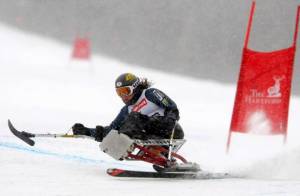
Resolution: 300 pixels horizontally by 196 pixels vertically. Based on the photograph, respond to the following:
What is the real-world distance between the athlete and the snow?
536mm

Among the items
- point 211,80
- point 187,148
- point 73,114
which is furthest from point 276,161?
point 211,80

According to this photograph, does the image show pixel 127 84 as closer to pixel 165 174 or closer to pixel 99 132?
pixel 99 132

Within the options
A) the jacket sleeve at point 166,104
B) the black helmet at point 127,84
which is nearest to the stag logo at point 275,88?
the jacket sleeve at point 166,104

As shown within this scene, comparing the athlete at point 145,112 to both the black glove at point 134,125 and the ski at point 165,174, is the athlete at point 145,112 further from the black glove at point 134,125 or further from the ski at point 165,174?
the ski at point 165,174

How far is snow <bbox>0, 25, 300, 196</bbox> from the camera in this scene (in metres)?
5.89

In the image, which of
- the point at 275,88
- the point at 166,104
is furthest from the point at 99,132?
the point at 275,88

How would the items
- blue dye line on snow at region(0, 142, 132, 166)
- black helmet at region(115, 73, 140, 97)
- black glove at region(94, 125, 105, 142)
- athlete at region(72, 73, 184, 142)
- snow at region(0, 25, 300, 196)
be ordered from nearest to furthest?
snow at region(0, 25, 300, 196) → athlete at region(72, 73, 184, 142) → black helmet at region(115, 73, 140, 97) → black glove at region(94, 125, 105, 142) → blue dye line on snow at region(0, 142, 132, 166)

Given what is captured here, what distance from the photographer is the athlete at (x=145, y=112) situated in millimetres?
6895

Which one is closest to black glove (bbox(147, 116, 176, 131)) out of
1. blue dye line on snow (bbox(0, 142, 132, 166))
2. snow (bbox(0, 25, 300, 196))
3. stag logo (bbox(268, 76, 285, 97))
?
snow (bbox(0, 25, 300, 196))

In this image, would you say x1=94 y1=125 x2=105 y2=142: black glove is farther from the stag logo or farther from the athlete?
the stag logo

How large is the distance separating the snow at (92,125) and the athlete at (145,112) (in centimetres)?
54

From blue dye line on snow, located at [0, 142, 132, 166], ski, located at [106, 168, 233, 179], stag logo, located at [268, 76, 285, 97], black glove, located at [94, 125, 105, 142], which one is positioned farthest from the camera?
stag logo, located at [268, 76, 285, 97]

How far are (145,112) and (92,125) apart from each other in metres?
4.64

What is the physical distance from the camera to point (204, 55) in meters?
19.0
